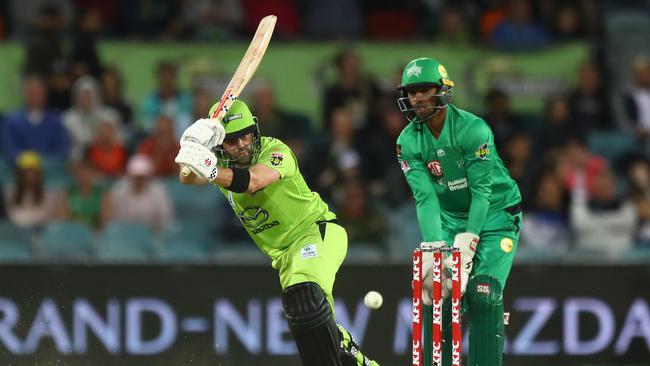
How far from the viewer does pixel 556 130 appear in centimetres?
1288

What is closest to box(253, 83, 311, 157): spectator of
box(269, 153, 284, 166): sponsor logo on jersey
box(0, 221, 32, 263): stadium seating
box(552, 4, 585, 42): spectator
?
box(0, 221, 32, 263): stadium seating

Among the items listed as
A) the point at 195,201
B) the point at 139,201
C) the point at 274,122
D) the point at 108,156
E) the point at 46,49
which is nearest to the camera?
the point at 139,201

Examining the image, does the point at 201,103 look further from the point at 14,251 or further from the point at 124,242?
the point at 14,251

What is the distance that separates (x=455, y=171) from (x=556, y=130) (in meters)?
5.20

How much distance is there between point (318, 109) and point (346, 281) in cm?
386

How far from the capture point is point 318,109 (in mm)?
13945

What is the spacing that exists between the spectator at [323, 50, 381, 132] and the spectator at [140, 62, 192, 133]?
1342mm

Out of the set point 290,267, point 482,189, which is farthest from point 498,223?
point 290,267

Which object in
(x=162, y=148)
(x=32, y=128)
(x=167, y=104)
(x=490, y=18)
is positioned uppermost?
(x=490, y=18)

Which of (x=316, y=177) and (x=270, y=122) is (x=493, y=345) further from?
(x=270, y=122)

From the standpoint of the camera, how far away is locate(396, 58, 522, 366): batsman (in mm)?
7723

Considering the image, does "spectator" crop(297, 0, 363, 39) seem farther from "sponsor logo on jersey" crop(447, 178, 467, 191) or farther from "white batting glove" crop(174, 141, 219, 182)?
"white batting glove" crop(174, 141, 219, 182)

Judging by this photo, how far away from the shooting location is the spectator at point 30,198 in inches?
472

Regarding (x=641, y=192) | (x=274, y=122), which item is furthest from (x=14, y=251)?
(x=641, y=192)
